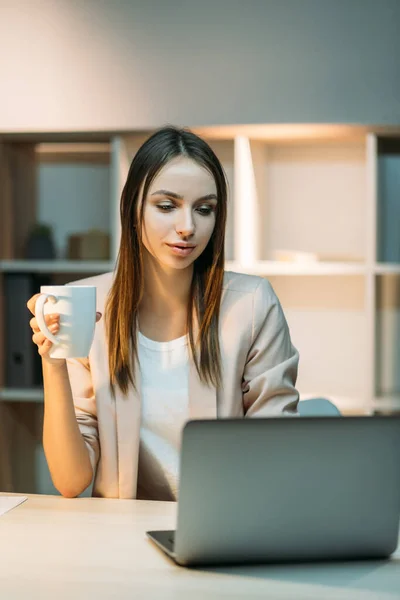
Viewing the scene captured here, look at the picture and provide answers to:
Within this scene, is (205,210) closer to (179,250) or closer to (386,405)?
(179,250)

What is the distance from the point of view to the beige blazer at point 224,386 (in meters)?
1.74

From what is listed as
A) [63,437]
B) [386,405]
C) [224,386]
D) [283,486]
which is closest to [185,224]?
[224,386]

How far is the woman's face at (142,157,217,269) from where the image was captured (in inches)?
67.1

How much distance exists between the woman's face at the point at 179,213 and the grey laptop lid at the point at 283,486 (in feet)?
2.29

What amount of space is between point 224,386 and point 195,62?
179cm

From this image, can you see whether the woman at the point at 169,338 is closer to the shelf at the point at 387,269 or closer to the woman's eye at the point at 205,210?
the woman's eye at the point at 205,210

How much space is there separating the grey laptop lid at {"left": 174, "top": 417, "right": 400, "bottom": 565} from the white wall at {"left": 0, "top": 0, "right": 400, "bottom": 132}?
2.23 m

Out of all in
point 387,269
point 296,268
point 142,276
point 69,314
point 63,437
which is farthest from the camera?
point 296,268

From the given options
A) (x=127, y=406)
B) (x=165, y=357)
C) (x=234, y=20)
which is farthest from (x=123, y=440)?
(x=234, y=20)

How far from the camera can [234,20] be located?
3.20 m

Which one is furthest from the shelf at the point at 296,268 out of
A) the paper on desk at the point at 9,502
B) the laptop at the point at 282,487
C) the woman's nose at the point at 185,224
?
the laptop at the point at 282,487

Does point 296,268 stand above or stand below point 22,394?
above

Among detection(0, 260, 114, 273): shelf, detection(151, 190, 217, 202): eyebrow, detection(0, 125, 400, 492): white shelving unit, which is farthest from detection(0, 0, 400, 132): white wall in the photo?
detection(151, 190, 217, 202): eyebrow

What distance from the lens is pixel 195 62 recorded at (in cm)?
322
